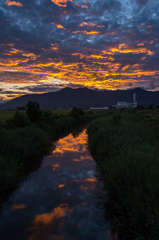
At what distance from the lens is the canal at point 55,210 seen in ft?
18.2

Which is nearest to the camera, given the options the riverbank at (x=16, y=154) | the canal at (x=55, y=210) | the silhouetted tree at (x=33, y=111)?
the canal at (x=55, y=210)

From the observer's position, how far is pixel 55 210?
678 centimetres

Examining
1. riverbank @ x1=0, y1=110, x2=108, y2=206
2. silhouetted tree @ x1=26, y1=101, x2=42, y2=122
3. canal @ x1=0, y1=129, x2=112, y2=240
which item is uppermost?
silhouetted tree @ x1=26, y1=101, x2=42, y2=122

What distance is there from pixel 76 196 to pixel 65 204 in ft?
2.71

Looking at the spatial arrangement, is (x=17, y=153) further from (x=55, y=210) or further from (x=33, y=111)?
(x=33, y=111)

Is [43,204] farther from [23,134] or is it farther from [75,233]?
[23,134]

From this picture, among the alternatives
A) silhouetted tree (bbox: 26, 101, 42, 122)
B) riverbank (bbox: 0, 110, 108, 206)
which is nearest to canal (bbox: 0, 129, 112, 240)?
riverbank (bbox: 0, 110, 108, 206)

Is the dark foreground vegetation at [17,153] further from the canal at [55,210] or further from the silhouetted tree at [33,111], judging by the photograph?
the silhouetted tree at [33,111]

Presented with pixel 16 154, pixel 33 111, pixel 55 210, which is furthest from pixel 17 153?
pixel 33 111

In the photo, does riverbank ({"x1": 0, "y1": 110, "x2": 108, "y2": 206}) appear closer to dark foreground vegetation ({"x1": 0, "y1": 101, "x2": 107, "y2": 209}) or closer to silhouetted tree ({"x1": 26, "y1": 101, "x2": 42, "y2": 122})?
dark foreground vegetation ({"x1": 0, "y1": 101, "x2": 107, "y2": 209})

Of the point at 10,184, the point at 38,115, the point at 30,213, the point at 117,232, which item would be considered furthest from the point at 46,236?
the point at 38,115

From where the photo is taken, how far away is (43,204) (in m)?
7.25

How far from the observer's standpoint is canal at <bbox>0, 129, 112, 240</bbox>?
5547 millimetres

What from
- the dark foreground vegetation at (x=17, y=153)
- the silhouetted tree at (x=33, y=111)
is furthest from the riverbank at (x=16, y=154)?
the silhouetted tree at (x=33, y=111)
